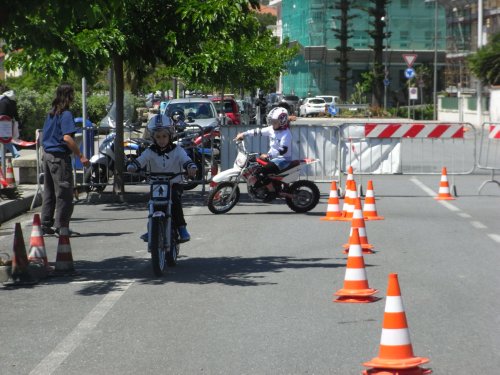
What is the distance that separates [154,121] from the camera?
37.6 feet

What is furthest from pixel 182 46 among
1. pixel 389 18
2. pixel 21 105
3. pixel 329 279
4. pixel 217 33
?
pixel 389 18

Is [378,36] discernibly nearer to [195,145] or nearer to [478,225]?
[195,145]

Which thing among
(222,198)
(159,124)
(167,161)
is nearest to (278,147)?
(222,198)

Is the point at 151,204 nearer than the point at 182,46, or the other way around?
the point at 151,204

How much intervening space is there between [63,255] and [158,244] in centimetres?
106

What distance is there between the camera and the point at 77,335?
7.90 m

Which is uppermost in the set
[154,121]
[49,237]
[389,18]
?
[389,18]

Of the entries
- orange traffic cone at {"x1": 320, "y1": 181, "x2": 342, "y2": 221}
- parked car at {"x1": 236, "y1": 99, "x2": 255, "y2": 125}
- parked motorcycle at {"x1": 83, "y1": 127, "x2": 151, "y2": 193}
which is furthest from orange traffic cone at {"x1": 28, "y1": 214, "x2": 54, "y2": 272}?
parked car at {"x1": 236, "y1": 99, "x2": 255, "y2": 125}

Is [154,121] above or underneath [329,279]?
above

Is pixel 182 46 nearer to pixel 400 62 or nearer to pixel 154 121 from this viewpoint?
pixel 154 121

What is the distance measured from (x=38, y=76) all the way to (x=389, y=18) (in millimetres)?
84344

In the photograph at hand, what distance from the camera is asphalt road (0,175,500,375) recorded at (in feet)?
23.3

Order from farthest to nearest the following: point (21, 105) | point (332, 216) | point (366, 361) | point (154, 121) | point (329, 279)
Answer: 1. point (21, 105)
2. point (332, 216)
3. point (154, 121)
4. point (329, 279)
5. point (366, 361)

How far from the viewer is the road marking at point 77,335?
6.93 meters
